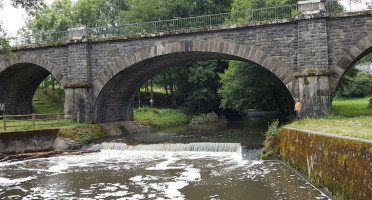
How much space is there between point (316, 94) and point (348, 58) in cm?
198

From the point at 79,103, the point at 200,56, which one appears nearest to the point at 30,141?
the point at 79,103

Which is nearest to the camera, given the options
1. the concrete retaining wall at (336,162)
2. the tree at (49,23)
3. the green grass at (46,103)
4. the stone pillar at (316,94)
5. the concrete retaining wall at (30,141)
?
the concrete retaining wall at (336,162)

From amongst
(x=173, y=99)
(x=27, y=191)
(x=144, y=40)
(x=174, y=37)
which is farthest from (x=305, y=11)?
(x=173, y=99)

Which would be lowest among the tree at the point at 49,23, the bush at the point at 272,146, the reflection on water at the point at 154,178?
the reflection on water at the point at 154,178

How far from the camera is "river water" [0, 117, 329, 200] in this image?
8.38m

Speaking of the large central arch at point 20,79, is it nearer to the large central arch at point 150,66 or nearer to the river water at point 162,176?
the large central arch at point 150,66

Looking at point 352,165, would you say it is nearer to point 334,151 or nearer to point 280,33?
point 334,151

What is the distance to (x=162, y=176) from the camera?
34.0ft

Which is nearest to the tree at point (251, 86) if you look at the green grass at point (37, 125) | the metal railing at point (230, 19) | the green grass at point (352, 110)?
the metal railing at point (230, 19)

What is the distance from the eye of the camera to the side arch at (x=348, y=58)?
1441cm

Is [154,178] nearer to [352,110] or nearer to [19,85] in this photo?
[352,110]

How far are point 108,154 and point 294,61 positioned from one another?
9034 millimetres

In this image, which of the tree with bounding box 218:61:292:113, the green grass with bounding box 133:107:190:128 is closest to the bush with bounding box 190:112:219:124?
the green grass with bounding box 133:107:190:128

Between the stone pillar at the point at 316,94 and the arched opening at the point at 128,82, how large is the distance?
448 centimetres
